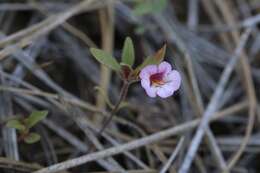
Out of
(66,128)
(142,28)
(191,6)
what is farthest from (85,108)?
(191,6)

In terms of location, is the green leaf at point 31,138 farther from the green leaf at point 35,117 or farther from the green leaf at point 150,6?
the green leaf at point 150,6

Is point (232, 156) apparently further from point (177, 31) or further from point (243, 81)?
point (177, 31)

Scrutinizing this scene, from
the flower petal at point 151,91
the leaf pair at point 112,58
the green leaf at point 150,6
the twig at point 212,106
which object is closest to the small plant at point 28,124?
the leaf pair at point 112,58

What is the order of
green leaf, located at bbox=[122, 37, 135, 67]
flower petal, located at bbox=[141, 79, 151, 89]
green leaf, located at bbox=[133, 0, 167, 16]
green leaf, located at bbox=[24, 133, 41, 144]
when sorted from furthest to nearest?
green leaf, located at bbox=[133, 0, 167, 16]
green leaf, located at bbox=[24, 133, 41, 144]
green leaf, located at bbox=[122, 37, 135, 67]
flower petal, located at bbox=[141, 79, 151, 89]

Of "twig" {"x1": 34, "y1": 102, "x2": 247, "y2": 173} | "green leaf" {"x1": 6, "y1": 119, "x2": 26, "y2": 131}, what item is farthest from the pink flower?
"green leaf" {"x1": 6, "y1": 119, "x2": 26, "y2": 131}

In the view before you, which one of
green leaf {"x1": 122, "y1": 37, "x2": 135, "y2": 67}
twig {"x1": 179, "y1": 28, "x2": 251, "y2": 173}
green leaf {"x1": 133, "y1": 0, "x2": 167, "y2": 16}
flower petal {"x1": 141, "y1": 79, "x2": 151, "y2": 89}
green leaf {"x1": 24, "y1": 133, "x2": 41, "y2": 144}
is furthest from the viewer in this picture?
green leaf {"x1": 133, "y1": 0, "x2": 167, "y2": 16}

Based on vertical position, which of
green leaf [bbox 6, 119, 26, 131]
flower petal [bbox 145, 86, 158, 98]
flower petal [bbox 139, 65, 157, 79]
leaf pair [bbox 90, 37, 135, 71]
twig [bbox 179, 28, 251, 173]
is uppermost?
twig [bbox 179, 28, 251, 173]

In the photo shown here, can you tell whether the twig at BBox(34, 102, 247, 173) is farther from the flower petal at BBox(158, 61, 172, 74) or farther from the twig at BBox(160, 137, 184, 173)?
the flower petal at BBox(158, 61, 172, 74)
